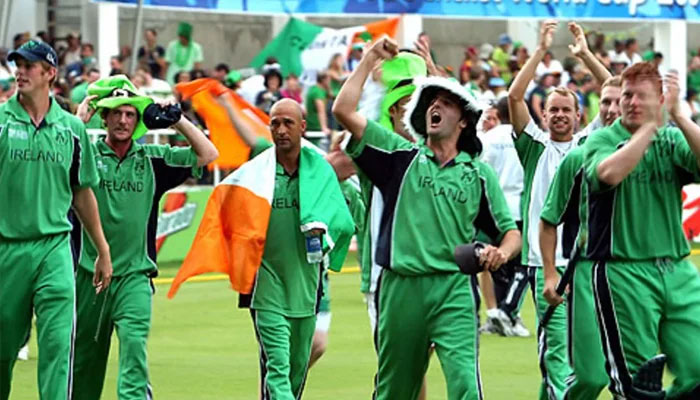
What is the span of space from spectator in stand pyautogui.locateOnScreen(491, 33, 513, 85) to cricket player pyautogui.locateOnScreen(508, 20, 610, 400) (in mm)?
18102

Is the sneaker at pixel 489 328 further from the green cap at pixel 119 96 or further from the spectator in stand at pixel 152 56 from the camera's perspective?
the spectator in stand at pixel 152 56

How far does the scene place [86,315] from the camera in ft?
35.0

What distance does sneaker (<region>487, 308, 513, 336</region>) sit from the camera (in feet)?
53.7

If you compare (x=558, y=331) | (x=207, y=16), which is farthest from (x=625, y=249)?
(x=207, y=16)

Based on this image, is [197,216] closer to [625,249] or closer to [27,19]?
[27,19]

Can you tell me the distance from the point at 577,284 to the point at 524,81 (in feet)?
6.74

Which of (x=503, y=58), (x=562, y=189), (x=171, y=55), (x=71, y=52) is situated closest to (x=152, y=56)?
(x=171, y=55)

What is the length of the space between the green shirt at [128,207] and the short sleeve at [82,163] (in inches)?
27.0

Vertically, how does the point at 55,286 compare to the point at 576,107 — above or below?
below

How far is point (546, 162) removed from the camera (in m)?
11.7

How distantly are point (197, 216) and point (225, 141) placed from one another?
1108 cm

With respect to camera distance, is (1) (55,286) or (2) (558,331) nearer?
(1) (55,286)

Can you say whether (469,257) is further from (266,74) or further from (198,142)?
(266,74)

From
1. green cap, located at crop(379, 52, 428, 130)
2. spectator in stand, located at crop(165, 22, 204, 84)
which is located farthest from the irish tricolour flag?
green cap, located at crop(379, 52, 428, 130)
